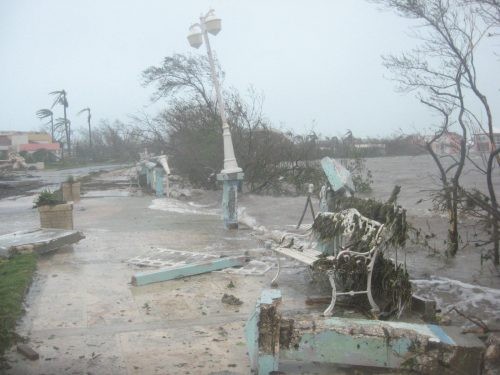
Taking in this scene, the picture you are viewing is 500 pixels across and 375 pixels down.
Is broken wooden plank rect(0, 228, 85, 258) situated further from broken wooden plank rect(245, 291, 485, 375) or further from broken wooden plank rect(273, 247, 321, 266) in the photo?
broken wooden plank rect(245, 291, 485, 375)

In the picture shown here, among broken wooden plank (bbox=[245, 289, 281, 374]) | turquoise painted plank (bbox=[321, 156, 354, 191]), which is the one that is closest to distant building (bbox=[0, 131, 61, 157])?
turquoise painted plank (bbox=[321, 156, 354, 191])

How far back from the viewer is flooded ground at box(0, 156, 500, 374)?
3873 millimetres

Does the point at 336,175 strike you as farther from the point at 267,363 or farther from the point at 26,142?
the point at 26,142

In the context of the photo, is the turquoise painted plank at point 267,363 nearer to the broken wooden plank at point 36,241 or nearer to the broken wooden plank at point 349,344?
the broken wooden plank at point 349,344

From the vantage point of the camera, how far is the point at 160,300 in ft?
17.4

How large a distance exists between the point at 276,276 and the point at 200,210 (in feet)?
27.6

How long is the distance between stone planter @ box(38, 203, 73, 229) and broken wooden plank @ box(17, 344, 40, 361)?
17.5 ft

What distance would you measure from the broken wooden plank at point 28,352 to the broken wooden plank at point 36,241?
3424 millimetres

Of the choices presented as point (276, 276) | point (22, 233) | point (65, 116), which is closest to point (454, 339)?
point (276, 276)

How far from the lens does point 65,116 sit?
63.1 metres

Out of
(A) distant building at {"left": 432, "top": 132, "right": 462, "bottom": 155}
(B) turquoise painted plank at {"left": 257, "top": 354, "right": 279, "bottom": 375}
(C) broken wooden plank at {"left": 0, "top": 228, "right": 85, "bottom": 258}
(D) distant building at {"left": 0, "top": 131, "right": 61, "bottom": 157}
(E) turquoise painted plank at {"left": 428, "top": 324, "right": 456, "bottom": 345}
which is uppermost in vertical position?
(D) distant building at {"left": 0, "top": 131, "right": 61, "bottom": 157}

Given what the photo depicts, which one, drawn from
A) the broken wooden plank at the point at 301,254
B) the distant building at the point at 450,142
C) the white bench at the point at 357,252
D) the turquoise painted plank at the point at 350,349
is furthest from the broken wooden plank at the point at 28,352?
the distant building at the point at 450,142

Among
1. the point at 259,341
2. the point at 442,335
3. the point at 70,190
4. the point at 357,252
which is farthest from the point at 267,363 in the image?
the point at 70,190

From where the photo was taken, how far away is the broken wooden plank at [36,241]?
7.11 metres
